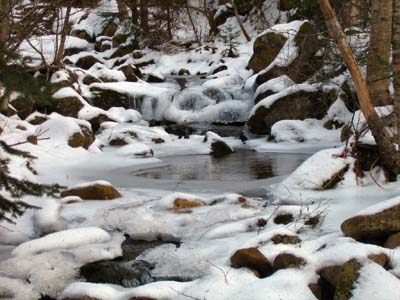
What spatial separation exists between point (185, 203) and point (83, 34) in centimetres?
→ 1985

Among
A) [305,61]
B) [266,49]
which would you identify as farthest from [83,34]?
[305,61]

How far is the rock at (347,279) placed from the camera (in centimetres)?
347

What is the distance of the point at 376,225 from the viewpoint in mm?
4246

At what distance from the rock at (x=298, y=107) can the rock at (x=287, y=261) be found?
849cm

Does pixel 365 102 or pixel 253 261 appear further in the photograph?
pixel 365 102

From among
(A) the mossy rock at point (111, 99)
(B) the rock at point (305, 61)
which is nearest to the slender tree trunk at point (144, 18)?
(A) the mossy rock at point (111, 99)

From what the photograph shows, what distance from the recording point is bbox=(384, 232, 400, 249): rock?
4.09 metres

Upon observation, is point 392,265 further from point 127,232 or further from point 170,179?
point 170,179

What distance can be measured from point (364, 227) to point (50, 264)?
2.58m

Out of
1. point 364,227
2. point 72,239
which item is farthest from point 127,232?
point 364,227

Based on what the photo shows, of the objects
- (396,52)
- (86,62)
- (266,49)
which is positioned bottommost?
(86,62)

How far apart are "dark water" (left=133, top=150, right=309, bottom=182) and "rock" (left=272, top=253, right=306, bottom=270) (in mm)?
4014

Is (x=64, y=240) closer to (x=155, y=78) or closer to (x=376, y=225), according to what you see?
(x=376, y=225)

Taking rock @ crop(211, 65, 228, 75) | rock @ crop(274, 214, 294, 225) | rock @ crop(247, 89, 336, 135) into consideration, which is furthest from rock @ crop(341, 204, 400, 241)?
rock @ crop(211, 65, 228, 75)
